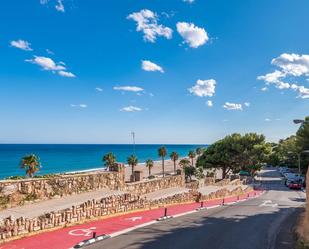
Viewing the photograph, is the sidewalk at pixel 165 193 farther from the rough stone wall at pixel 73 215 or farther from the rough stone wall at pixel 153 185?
the rough stone wall at pixel 73 215

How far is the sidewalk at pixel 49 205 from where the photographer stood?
1458 cm

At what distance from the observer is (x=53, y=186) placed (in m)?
17.9

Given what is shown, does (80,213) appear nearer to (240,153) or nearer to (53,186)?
(53,186)

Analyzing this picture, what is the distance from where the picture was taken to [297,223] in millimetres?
20016

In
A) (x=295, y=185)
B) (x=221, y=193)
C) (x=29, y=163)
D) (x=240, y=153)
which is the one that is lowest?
(x=295, y=185)

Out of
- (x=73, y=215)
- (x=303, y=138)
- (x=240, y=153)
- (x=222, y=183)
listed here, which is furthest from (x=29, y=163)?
(x=303, y=138)

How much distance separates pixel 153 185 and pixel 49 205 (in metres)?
10.4

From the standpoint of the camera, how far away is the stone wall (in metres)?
15.8

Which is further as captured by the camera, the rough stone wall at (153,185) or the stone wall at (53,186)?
the rough stone wall at (153,185)

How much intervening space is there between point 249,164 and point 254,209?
1846 inches

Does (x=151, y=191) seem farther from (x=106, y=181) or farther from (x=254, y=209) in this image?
(x=254, y=209)

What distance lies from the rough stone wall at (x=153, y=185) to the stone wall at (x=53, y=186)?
3.13 ft

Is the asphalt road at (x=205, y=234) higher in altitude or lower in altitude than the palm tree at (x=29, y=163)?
lower

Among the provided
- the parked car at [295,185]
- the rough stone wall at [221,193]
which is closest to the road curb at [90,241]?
the rough stone wall at [221,193]
